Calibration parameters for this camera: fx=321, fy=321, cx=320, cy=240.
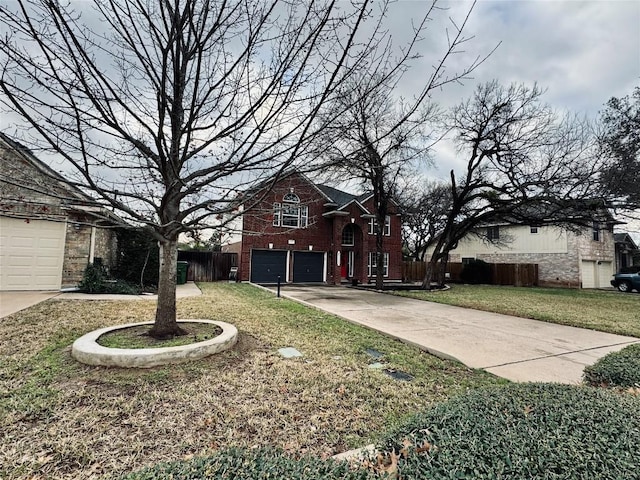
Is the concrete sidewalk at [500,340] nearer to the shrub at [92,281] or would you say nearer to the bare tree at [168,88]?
the bare tree at [168,88]

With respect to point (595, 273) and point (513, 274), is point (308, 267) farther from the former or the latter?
point (595, 273)

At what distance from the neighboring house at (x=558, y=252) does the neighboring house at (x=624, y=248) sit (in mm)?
1852

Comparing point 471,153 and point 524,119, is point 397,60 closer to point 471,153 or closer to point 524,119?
point 524,119

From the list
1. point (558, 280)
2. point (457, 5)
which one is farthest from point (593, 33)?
point (558, 280)

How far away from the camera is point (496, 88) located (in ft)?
44.9

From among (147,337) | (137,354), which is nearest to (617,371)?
(137,354)

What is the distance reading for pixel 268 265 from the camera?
1839 cm

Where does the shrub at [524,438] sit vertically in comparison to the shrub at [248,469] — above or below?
above

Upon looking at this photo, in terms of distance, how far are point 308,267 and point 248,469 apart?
18.0m

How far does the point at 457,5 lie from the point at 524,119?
13364 millimetres

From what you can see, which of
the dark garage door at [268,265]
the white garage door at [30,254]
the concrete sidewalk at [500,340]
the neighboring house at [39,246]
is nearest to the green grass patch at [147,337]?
the concrete sidewalk at [500,340]

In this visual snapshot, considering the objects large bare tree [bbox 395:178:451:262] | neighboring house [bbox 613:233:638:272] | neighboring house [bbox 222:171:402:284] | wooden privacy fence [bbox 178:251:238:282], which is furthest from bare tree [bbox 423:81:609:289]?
neighboring house [bbox 613:233:638:272]

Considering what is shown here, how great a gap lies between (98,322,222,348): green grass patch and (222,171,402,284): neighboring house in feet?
39.7

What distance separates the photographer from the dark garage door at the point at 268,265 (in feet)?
59.3
